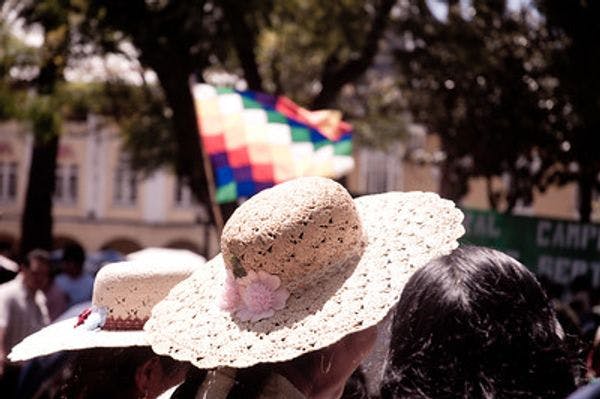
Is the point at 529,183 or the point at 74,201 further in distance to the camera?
the point at 74,201

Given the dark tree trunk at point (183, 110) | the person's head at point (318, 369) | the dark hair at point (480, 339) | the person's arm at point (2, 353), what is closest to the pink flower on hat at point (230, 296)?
the person's head at point (318, 369)

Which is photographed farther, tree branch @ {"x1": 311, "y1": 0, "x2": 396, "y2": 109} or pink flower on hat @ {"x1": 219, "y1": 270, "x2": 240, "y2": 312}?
tree branch @ {"x1": 311, "y1": 0, "x2": 396, "y2": 109}

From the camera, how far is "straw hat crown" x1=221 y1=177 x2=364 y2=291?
7.10ft

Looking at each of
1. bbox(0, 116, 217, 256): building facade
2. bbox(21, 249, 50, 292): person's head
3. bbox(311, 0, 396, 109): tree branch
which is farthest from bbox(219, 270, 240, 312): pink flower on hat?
bbox(0, 116, 217, 256): building facade

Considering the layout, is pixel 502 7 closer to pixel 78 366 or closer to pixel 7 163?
pixel 78 366

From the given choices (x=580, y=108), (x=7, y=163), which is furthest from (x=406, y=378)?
(x=7, y=163)

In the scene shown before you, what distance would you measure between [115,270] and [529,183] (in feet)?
43.9

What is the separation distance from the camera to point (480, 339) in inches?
74.7

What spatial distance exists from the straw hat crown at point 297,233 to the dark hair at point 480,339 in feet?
0.77

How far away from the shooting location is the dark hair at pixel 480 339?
6.19ft

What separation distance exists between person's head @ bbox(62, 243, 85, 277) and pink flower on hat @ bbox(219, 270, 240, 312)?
8.99m

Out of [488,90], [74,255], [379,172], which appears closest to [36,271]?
[74,255]

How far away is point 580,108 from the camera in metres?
13.2

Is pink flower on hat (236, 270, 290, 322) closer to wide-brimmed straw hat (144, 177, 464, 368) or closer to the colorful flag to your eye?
wide-brimmed straw hat (144, 177, 464, 368)
